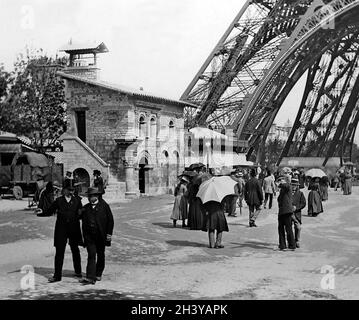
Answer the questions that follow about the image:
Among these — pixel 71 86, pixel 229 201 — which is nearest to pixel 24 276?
pixel 229 201

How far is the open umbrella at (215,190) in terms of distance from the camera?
12938 mm

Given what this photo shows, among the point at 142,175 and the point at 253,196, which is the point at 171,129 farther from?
the point at 253,196

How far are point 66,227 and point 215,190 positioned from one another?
4.17m

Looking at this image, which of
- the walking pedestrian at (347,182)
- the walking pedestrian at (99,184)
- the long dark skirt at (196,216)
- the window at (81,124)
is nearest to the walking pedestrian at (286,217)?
the long dark skirt at (196,216)

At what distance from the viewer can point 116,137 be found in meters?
33.4

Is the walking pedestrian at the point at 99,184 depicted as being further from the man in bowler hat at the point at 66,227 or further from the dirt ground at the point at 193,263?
the dirt ground at the point at 193,263

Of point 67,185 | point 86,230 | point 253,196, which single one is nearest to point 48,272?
point 86,230

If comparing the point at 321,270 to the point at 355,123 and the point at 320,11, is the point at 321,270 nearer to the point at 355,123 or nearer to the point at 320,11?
the point at 320,11

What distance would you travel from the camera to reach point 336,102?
48438mm

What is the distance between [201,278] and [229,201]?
1136cm

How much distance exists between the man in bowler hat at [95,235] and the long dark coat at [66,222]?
234mm

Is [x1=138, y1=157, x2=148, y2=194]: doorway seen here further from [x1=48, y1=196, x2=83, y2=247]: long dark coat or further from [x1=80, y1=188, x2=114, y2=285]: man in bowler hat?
[x1=80, y1=188, x2=114, y2=285]: man in bowler hat

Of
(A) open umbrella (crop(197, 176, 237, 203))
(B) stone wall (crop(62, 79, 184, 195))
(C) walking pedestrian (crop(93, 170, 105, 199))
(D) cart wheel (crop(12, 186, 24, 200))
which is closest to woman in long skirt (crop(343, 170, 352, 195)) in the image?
(B) stone wall (crop(62, 79, 184, 195))

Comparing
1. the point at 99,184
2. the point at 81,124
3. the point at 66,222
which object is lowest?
the point at 66,222
